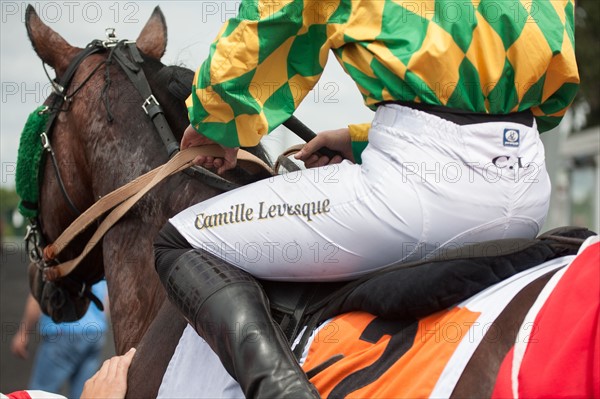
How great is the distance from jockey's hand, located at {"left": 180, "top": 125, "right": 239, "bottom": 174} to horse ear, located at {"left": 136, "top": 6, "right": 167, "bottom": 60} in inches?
32.3

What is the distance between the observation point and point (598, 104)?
24.5 m

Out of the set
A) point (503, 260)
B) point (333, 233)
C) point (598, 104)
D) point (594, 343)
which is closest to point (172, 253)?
point (333, 233)

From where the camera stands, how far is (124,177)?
281cm

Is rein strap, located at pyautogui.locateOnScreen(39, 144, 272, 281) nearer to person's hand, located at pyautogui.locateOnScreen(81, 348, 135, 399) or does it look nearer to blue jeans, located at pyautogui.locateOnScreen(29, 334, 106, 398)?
person's hand, located at pyautogui.locateOnScreen(81, 348, 135, 399)

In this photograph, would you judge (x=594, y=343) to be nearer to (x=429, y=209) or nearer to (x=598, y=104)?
(x=429, y=209)

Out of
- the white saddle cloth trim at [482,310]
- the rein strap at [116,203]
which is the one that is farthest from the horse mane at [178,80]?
the white saddle cloth trim at [482,310]

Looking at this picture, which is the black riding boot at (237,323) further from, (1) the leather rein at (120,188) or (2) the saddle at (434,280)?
(1) the leather rein at (120,188)

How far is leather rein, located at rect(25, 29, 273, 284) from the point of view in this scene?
257 cm

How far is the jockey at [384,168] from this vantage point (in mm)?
1790

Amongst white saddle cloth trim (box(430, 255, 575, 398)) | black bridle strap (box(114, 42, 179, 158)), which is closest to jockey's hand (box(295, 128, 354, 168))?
black bridle strap (box(114, 42, 179, 158))

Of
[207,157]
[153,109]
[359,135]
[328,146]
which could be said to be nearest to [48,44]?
[153,109]

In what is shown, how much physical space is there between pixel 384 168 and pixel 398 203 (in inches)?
4.0

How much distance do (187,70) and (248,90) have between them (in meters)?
0.82

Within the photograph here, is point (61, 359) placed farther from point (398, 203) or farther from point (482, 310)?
point (482, 310)
